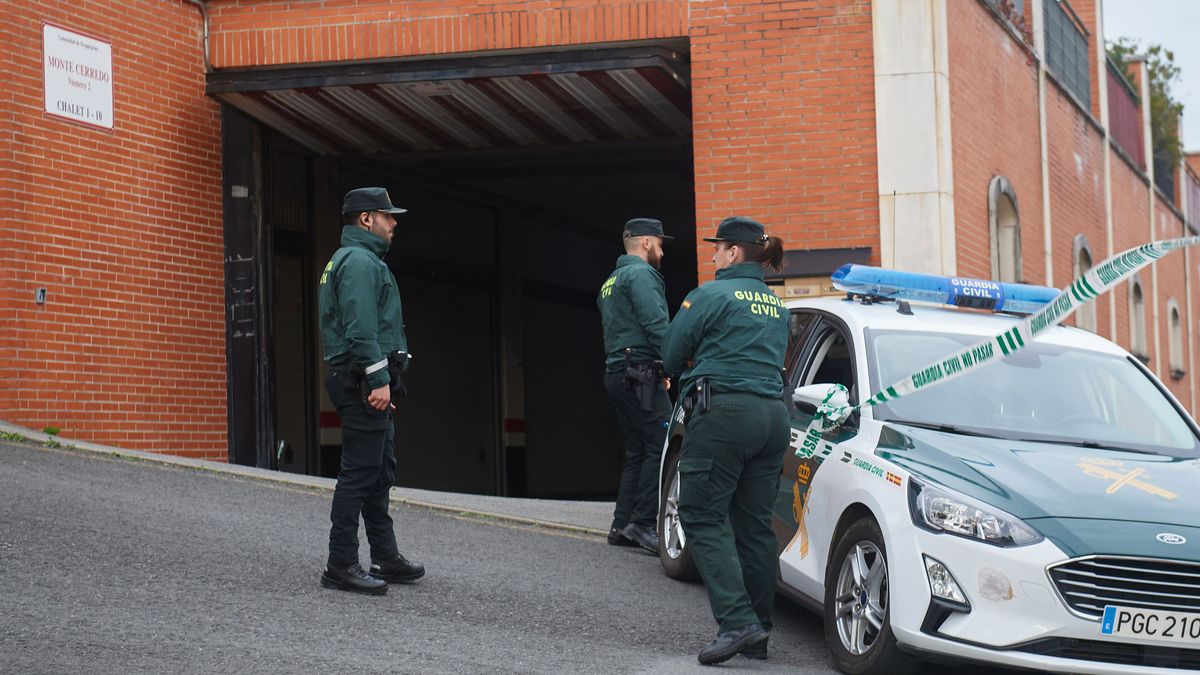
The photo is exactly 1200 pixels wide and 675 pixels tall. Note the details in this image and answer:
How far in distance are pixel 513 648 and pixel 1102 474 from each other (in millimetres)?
2439

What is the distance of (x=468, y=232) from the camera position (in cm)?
2288

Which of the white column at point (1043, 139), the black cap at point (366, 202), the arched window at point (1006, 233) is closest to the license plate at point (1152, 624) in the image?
the black cap at point (366, 202)

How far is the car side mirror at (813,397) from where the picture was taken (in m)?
6.43

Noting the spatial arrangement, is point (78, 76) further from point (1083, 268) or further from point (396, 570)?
point (1083, 268)

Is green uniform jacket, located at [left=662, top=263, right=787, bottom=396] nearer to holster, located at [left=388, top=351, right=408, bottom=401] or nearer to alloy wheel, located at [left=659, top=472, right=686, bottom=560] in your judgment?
holster, located at [left=388, top=351, right=408, bottom=401]

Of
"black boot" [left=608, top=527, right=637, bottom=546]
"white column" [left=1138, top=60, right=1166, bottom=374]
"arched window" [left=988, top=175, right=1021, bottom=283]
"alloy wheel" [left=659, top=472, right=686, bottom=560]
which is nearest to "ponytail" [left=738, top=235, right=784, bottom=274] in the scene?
"alloy wheel" [left=659, top=472, right=686, bottom=560]

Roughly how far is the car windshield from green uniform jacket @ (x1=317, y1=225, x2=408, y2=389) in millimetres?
2219

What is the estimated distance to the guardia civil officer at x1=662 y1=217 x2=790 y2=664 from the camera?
6.09 metres

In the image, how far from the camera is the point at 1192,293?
102ft

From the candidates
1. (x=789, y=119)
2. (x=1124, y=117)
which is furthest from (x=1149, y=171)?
(x=789, y=119)

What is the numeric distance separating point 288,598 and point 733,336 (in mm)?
2346

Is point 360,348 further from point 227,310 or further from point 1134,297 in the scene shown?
point 1134,297

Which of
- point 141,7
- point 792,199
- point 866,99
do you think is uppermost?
point 141,7

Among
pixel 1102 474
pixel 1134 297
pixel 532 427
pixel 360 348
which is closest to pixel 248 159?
pixel 360 348
